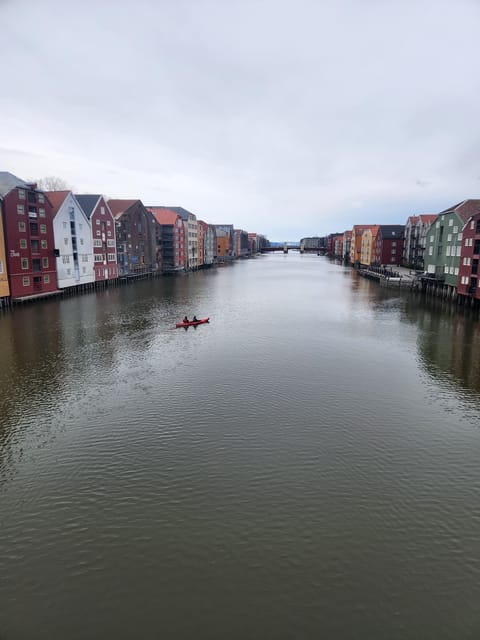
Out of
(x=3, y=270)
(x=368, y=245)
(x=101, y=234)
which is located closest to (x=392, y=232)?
(x=368, y=245)

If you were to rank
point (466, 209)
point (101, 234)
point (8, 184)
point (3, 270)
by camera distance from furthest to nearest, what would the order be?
A: 1. point (101, 234)
2. point (466, 209)
3. point (8, 184)
4. point (3, 270)

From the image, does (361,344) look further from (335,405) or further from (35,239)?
(35,239)

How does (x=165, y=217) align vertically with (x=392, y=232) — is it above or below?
above

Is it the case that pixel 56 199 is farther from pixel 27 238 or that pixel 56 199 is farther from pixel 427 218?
pixel 427 218

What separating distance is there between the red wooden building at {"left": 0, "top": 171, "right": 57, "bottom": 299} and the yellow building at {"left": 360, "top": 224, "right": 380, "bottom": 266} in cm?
10658

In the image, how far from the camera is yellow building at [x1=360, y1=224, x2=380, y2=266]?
139 metres

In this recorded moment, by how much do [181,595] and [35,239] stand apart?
64.8 meters

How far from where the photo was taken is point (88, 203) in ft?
282

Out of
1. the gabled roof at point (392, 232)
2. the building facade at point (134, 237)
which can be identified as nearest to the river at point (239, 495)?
the building facade at point (134, 237)

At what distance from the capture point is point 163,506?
1530 centimetres

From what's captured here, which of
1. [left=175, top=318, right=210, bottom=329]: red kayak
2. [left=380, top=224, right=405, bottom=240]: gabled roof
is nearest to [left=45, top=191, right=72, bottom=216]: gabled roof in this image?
[left=175, top=318, right=210, bottom=329]: red kayak

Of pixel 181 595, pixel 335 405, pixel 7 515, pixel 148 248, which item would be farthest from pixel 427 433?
pixel 148 248

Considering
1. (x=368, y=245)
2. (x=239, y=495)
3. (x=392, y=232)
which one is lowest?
(x=239, y=495)

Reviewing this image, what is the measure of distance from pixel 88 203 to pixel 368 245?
99345mm
